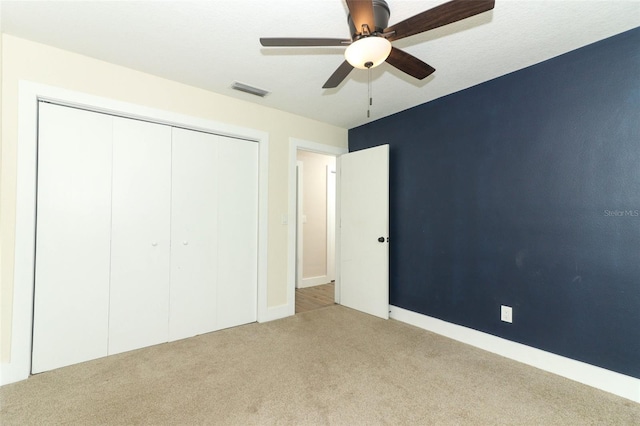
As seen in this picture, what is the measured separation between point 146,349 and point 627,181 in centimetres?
397

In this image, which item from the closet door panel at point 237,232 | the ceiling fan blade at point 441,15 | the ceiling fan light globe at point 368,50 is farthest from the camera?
the closet door panel at point 237,232

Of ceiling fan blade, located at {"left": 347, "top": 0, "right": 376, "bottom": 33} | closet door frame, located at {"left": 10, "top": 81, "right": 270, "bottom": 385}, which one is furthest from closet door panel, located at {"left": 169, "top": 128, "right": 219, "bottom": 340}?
ceiling fan blade, located at {"left": 347, "top": 0, "right": 376, "bottom": 33}

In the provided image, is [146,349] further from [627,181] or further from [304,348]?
[627,181]

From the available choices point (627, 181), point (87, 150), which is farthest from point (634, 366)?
point (87, 150)

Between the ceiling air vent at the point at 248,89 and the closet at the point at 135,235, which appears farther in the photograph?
the ceiling air vent at the point at 248,89

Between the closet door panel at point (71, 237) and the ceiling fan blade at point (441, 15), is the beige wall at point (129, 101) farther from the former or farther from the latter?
the ceiling fan blade at point (441, 15)

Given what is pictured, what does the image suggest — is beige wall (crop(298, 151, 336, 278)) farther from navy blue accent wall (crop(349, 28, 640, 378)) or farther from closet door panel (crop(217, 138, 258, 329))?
navy blue accent wall (crop(349, 28, 640, 378))

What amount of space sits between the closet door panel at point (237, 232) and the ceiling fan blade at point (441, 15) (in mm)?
2117

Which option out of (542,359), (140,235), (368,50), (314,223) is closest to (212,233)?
(140,235)

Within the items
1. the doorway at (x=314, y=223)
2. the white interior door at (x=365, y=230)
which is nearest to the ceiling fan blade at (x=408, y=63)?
the white interior door at (x=365, y=230)

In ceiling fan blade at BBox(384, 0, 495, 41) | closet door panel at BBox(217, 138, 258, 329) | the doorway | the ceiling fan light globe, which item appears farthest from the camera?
the doorway

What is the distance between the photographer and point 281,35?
6.72ft

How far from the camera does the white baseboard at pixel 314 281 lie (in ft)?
16.5

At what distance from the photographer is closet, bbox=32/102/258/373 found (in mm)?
2285
